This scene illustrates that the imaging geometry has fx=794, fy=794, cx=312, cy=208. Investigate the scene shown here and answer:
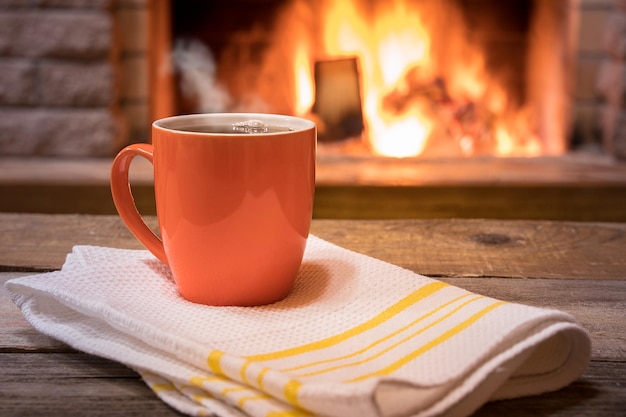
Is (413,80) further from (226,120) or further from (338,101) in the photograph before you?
(226,120)

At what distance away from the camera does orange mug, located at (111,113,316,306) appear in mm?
472

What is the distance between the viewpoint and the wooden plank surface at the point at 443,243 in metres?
0.63

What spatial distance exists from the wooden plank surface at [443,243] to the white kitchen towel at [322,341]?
5.3 inches

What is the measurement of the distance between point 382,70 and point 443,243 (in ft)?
4.48

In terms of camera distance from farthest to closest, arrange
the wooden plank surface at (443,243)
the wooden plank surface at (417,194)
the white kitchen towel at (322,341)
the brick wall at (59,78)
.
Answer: the brick wall at (59,78) < the wooden plank surface at (417,194) < the wooden plank surface at (443,243) < the white kitchen towel at (322,341)

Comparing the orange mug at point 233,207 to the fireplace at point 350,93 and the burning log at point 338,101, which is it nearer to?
the fireplace at point 350,93

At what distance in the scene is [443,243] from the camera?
0.71m

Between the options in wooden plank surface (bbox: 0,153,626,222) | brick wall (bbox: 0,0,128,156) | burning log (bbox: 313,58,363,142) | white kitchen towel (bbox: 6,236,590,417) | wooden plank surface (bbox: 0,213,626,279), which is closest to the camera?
white kitchen towel (bbox: 6,236,590,417)

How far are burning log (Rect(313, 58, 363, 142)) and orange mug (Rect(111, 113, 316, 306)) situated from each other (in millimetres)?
1464

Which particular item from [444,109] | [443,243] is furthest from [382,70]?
[443,243]

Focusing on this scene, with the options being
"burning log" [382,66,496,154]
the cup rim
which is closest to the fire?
"burning log" [382,66,496,154]

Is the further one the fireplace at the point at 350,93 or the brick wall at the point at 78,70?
the brick wall at the point at 78,70

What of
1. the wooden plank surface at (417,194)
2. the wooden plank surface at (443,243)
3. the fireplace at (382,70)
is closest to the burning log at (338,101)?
the fireplace at (382,70)

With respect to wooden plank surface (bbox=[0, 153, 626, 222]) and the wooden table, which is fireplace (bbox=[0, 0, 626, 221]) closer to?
wooden plank surface (bbox=[0, 153, 626, 222])
